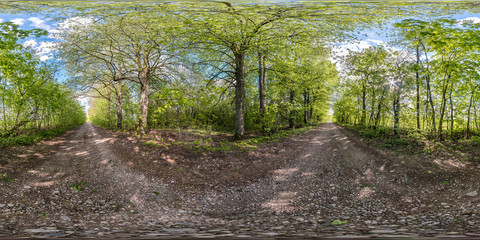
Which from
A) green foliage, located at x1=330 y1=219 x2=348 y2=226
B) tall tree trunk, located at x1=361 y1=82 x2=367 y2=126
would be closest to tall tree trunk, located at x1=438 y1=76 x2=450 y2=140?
tall tree trunk, located at x1=361 y1=82 x2=367 y2=126

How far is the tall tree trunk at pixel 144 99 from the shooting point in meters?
5.25

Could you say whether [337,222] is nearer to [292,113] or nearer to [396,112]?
[396,112]

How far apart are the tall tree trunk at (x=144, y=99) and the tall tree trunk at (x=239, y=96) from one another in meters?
2.79

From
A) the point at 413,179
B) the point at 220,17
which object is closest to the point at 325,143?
the point at 413,179

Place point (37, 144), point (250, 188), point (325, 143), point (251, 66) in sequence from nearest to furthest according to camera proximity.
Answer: point (250, 188) < point (325, 143) < point (37, 144) < point (251, 66)

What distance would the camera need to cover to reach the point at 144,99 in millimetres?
5336

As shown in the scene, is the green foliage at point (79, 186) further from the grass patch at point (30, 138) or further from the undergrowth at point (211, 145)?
the grass patch at point (30, 138)

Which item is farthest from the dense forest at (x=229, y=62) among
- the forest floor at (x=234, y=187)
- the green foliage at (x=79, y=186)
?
the green foliage at (x=79, y=186)

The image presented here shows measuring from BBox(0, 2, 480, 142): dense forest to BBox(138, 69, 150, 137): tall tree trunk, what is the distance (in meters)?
0.04

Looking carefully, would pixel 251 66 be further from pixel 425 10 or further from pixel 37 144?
pixel 37 144

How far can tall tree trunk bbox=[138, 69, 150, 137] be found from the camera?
5.25 meters

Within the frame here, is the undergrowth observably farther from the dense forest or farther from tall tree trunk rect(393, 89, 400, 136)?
tall tree trunk rect(393, 89, 400, 136)

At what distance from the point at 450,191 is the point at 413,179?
1.80 ft

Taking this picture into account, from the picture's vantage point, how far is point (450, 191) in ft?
12.0
